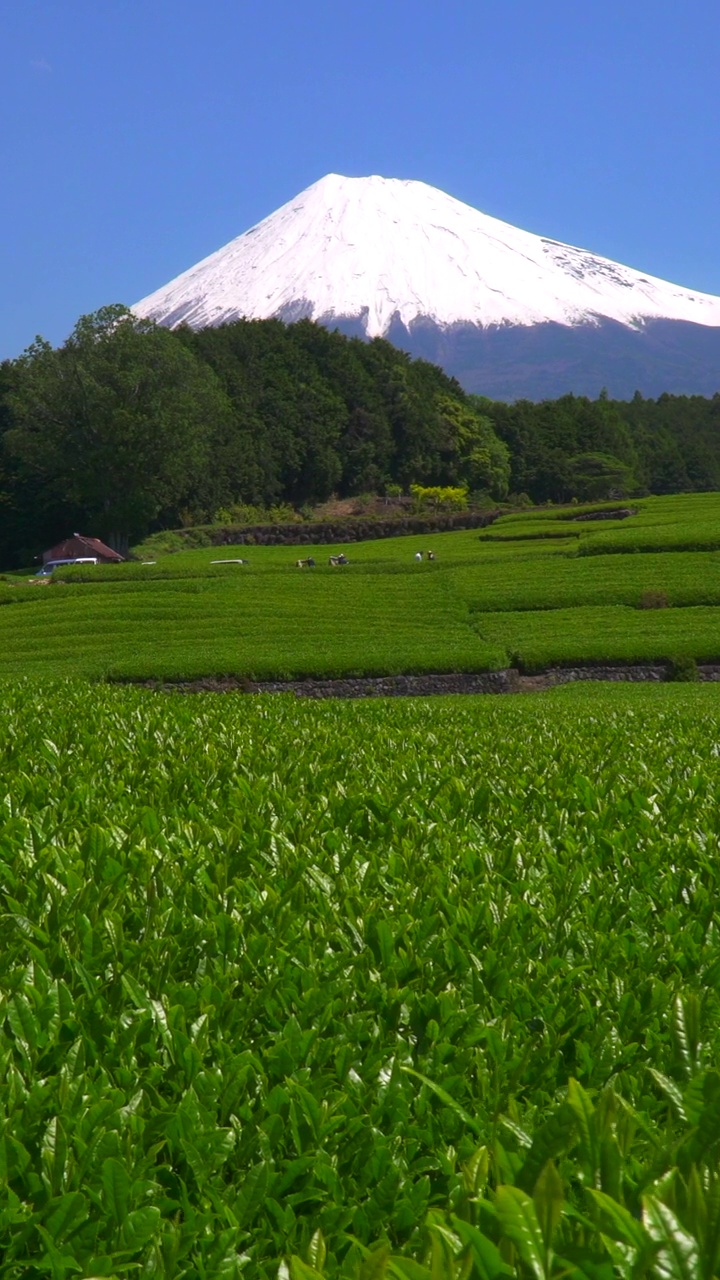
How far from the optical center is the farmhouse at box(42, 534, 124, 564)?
187 ft

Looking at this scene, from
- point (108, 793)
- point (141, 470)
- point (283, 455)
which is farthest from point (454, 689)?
point (283, 455)

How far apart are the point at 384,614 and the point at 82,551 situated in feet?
105

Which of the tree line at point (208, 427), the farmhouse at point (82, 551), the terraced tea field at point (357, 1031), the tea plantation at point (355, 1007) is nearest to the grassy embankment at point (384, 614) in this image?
the tea plantation at point (355, 1007)

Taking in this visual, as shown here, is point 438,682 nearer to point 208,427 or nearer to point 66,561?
point 66,561

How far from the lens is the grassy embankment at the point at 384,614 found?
23.5 metres

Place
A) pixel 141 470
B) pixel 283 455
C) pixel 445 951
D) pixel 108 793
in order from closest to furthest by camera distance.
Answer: pixel 445 951 < pixel 108 793 < pixel 141 470 < pixel 283 455

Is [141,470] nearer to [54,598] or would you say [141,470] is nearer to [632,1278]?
[54,598]

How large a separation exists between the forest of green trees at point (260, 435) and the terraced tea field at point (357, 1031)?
5502cm

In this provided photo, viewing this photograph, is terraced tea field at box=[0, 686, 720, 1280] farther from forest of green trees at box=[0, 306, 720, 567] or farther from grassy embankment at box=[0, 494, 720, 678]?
forest of green trees at box=[0, 306, 720, 567]

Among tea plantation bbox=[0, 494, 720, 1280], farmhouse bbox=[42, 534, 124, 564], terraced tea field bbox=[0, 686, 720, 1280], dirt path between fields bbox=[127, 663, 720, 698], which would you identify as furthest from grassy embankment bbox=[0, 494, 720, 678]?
terraced tea field bbox=[0, 686, 720, 1280]

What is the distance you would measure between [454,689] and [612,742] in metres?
15.2

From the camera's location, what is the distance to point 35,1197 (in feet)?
6.89

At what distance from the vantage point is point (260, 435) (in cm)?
7469

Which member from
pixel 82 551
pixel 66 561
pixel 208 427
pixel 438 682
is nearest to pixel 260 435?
pixel 208 427
